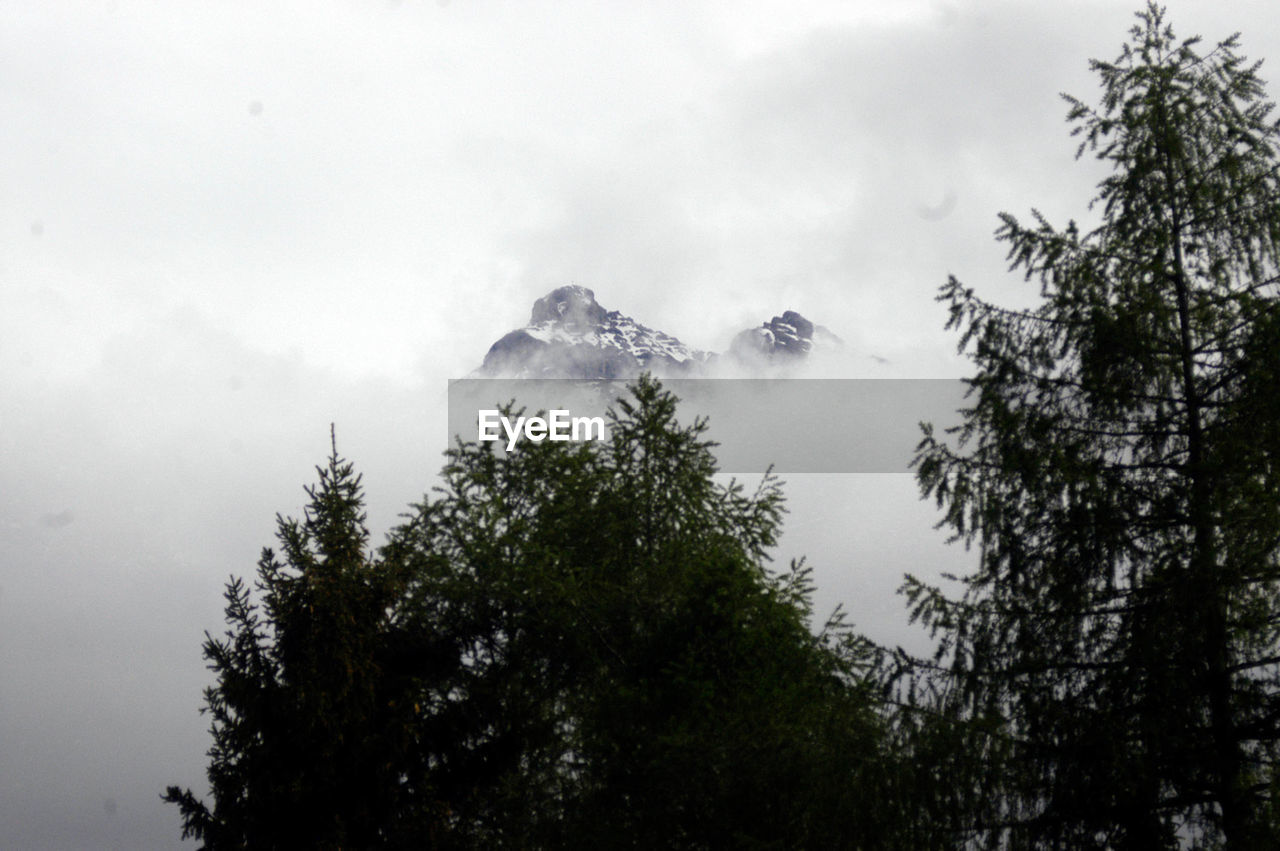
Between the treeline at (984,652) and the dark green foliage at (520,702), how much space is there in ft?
0.15

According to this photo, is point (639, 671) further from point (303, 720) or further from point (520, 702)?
point (303, 720)

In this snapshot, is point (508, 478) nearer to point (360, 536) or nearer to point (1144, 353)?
point (360, 536)

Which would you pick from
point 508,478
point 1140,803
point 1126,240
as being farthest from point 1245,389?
point 508,478

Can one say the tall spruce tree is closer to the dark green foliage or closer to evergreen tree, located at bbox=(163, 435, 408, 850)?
the dark green foliage

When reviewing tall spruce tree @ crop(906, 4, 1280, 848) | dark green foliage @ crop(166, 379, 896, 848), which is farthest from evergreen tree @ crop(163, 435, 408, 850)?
tall spruce tree @ crop(906, 4, 1280, 848)

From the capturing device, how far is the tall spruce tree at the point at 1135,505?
9492 millimetres

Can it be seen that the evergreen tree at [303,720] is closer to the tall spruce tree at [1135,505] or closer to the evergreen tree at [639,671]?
the evergreen tree at [639,671]

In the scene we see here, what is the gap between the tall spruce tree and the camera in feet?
31.1

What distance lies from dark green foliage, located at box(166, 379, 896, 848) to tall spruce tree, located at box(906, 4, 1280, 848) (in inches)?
61.1

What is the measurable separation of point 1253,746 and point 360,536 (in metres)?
10.6

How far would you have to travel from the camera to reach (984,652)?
10477 mm

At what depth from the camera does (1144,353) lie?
10.4 metres

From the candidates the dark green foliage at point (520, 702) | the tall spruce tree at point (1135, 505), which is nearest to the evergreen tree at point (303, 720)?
the dark green foliage at point (520, 702)

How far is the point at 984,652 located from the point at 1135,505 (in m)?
1.92
